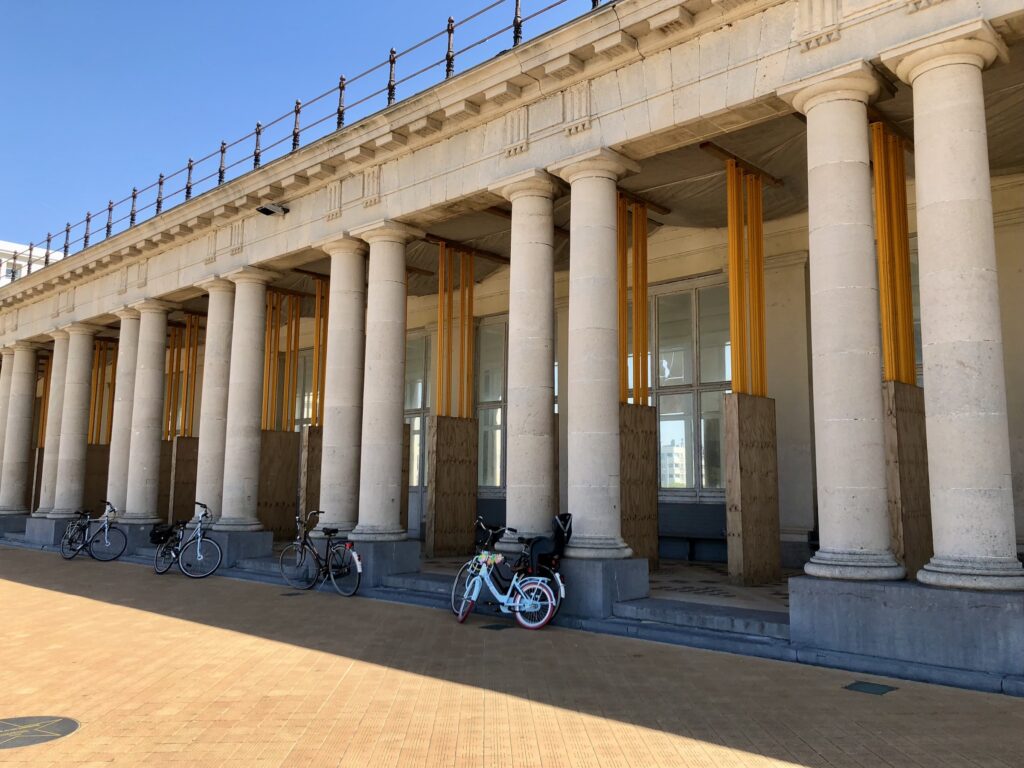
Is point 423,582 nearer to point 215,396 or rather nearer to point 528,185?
point 528,185

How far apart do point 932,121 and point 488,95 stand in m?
6.50

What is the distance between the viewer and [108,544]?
20328 mm

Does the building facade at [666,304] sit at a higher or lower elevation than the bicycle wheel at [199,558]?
higher

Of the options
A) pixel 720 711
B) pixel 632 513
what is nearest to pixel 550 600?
pixel 632 513

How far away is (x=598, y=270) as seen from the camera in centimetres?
1195

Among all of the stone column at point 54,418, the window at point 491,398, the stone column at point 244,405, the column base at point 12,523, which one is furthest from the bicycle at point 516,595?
the column base at point 12,523

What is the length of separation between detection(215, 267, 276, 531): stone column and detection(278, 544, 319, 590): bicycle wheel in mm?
2506

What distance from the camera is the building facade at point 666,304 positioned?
859cm

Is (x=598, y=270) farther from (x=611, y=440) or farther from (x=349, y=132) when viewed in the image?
(x=349, y=132)

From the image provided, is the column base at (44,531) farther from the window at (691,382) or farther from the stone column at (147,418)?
the window at (691,382)

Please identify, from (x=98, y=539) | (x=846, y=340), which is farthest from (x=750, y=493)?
(x=98, y=539)

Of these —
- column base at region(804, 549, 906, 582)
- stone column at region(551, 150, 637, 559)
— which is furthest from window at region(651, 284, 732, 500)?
column base at region(804, 549, 906, 582)

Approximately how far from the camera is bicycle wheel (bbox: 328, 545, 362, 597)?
1391cm

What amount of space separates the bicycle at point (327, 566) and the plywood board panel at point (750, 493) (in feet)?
20.2
